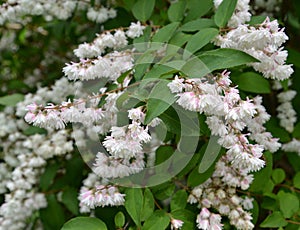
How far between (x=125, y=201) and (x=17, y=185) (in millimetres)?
791

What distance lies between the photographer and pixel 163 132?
1.39 meters

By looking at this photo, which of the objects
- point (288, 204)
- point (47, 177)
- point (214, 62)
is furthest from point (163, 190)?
point (47, 177)

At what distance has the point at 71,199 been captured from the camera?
2.03 m

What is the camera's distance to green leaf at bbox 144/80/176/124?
3.51ft

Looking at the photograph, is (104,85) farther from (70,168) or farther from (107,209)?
(70,168)

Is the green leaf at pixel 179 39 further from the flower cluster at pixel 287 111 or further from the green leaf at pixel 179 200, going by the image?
the flower cluster at pixel 287 111

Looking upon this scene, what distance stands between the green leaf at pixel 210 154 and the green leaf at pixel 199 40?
272mm

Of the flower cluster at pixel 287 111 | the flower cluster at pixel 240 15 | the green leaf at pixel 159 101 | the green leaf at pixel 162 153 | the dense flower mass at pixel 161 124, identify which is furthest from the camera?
the flower cluster at pixel 287 111

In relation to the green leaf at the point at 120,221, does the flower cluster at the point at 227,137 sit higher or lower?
higher

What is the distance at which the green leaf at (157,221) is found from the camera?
132cm

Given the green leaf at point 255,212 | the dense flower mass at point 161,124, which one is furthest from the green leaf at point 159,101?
the green leaf at point 255,212

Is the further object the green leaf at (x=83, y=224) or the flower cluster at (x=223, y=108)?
the green leaf at (x=83, y=224)

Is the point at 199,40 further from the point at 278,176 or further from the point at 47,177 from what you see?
the point at 47,177

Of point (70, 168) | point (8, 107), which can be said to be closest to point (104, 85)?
point (70, 168)
